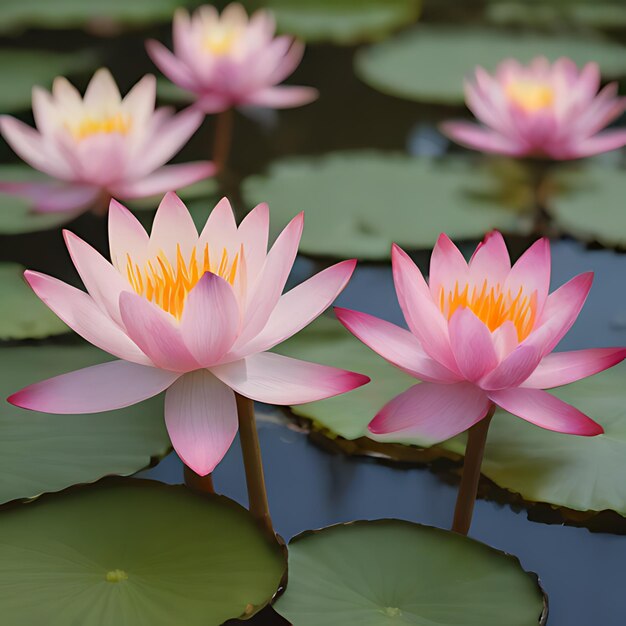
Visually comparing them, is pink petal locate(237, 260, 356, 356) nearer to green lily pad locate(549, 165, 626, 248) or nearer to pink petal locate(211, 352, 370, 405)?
pink petal locate(211, 352, 370, 405)

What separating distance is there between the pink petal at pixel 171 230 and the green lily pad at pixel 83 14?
2.18 meters

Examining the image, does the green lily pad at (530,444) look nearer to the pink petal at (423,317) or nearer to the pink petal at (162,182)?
the pink petal at (423,317)

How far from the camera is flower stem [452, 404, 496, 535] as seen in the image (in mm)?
898

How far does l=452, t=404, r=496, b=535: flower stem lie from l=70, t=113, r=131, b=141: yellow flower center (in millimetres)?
965

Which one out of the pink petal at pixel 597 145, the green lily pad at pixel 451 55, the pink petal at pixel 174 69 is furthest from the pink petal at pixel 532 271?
the green lily pad at pixel 451 55

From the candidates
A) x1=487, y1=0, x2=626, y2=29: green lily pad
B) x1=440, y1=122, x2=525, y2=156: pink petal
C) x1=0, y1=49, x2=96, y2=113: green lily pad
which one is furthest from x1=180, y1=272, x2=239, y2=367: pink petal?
x1=487, y1=0, x2=626, y2=29: green lily pad

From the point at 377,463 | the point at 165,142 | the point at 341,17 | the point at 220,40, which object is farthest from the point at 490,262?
the point at 341,17

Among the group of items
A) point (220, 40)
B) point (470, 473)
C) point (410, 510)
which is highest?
point (220, 40)

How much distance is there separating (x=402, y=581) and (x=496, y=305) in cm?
32

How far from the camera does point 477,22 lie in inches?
127

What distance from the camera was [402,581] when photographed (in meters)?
0.83

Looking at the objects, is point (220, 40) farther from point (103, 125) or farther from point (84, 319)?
point (84, 319)

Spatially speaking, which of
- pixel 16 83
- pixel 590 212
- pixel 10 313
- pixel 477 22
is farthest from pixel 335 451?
pixel 477 22

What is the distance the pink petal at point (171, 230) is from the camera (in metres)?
0.96
